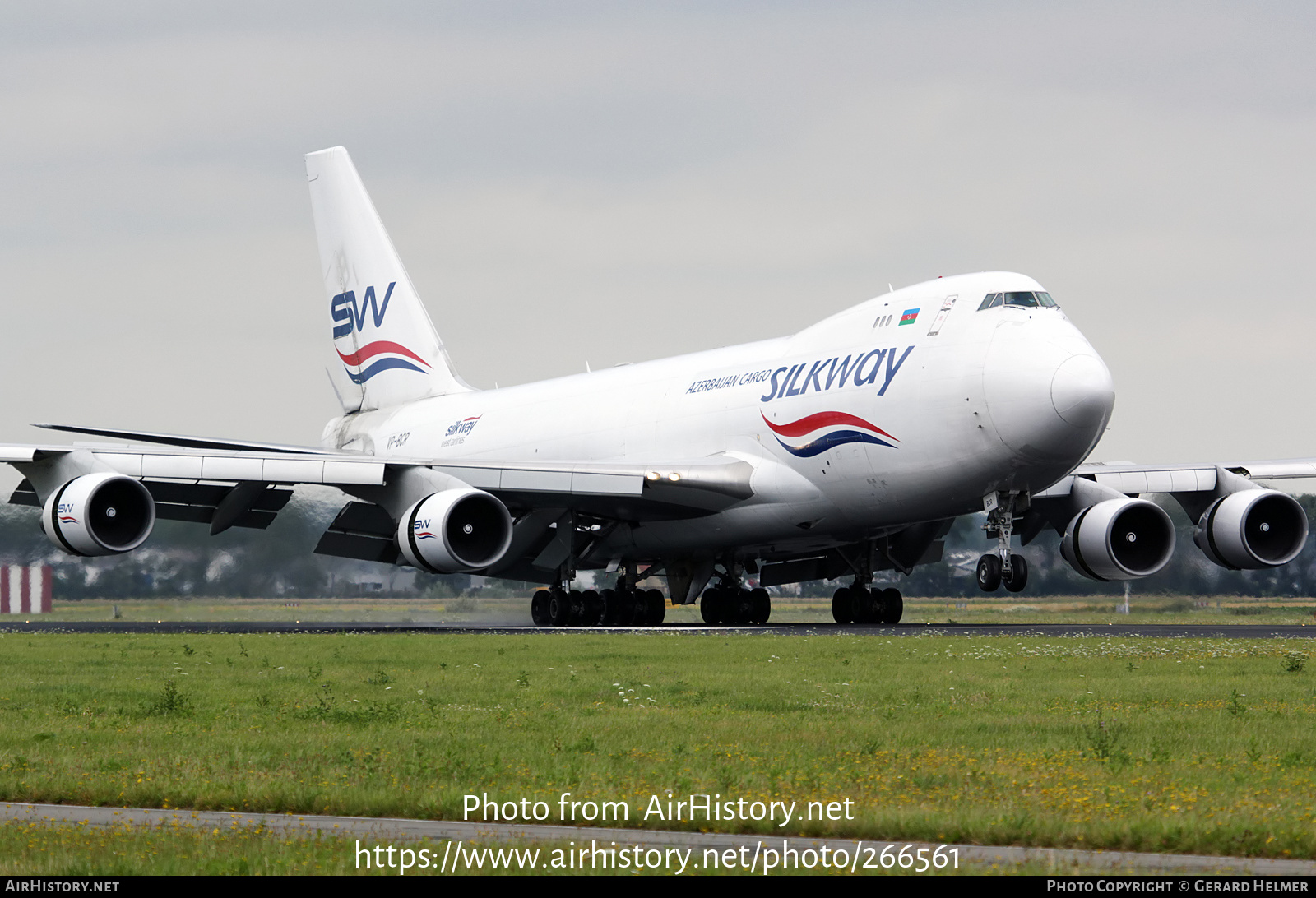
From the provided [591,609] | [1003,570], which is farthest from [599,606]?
[1003,570]

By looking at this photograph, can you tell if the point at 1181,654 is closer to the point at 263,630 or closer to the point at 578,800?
the point at 578,800

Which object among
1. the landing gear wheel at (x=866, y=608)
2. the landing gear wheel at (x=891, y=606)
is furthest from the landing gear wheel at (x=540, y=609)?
the landing gear wheel at (x=891, y=606)

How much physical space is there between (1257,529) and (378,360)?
78.6ft

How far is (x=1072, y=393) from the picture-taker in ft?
85.5

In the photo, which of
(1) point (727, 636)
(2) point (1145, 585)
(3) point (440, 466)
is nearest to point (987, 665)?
(1) point (727, 636)

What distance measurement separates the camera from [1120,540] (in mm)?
30594

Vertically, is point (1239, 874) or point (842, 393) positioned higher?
point (842, 393)

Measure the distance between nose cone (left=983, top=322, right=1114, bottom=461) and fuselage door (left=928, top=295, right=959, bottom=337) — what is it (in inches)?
47.2

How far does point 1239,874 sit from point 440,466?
82.5ft

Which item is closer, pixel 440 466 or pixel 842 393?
pixel 842 393

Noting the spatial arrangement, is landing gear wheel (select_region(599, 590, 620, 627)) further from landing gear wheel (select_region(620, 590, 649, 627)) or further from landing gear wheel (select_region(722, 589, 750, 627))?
landing gear wheel (select_region(722, 589, 750, 627))

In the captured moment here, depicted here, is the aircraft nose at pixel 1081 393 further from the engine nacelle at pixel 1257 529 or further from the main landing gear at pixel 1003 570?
the engine nacelle at pixel 1257 529

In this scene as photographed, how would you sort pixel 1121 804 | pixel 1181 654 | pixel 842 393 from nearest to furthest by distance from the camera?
1. pixel 1121 804
2. pixel 1181 654
3. pixel 842 393

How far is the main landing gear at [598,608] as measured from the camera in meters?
33.5
